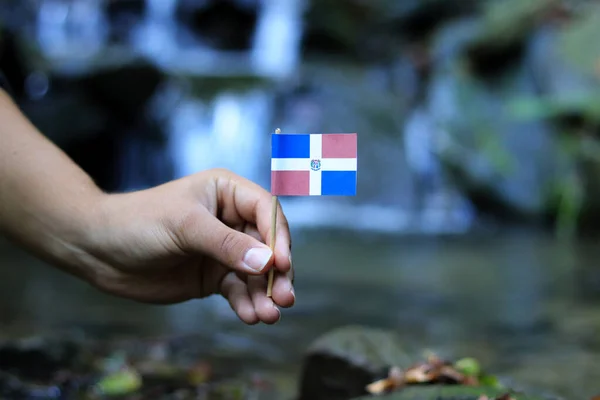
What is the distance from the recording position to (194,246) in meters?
1.53

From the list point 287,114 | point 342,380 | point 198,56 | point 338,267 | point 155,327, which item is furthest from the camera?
point 198,56


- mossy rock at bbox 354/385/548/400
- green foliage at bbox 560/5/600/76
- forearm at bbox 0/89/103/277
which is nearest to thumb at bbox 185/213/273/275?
forearm at bbox 0/89/103/277

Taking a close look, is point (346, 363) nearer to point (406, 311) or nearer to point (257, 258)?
point (257, 258)

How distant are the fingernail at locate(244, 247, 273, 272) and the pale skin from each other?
58mm

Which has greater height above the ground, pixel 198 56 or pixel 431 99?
pixel 198 56

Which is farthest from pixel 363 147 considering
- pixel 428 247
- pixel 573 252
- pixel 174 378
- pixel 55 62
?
pixel 174 378

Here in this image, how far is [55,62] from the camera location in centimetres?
957

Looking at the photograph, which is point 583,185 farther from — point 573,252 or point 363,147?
point 363,147

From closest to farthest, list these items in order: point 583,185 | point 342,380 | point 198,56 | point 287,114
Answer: point 342,380 < point 583,185 < point 287,114 < point 198,56

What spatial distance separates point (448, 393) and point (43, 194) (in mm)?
1266

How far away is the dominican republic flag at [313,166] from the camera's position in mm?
1468

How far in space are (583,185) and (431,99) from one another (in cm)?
321

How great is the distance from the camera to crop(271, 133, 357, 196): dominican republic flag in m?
1.47

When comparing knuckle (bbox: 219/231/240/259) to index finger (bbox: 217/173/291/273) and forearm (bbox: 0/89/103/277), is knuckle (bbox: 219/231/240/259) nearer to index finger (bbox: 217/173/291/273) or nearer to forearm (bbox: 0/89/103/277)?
index finger (bbox: 217/173/291/273)
